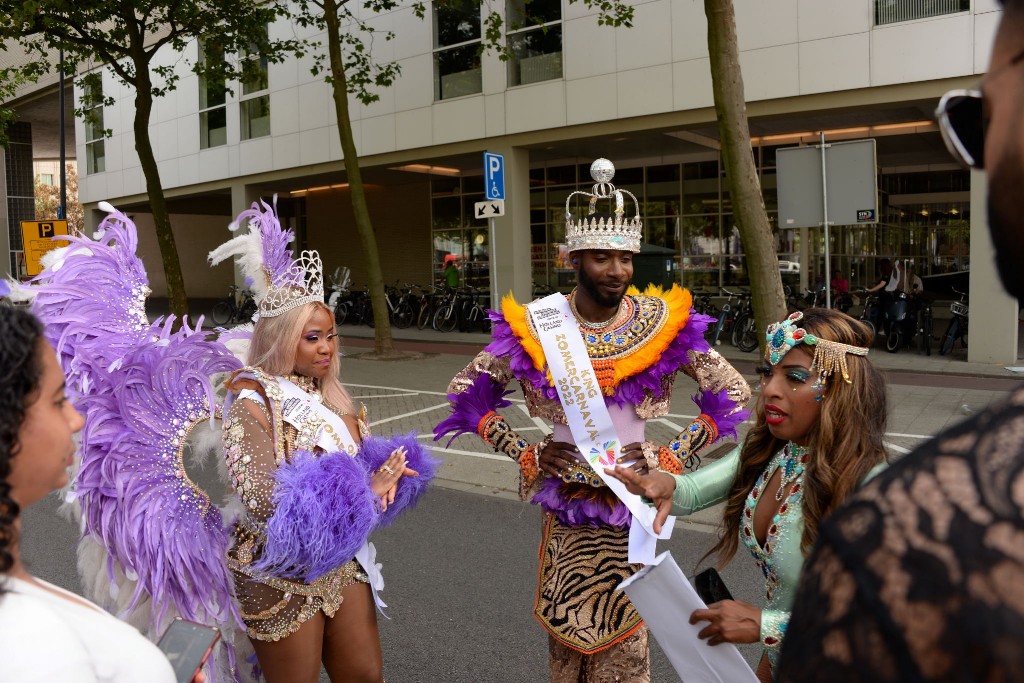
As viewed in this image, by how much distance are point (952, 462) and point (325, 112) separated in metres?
20.1

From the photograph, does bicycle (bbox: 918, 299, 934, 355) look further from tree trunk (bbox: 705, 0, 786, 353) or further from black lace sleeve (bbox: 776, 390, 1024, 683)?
black lace sleeve (bbox: 776, 390, 1024, 683)

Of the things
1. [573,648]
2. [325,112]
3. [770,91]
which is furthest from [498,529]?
[325,112]

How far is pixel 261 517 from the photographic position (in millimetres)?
2621

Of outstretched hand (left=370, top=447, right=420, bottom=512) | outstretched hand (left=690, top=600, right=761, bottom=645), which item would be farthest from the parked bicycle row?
outstretched hand (left=690, top=600, right=761, bottom=645)

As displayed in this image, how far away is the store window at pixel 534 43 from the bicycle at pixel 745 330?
5.67 m

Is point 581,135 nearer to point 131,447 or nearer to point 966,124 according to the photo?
point 131,447

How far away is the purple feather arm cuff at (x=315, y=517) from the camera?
97.4 inches

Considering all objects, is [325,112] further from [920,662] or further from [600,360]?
[920,662]

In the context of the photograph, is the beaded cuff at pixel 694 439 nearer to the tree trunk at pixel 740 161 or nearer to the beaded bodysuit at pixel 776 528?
the beaded bodysuit at pixel 776 528

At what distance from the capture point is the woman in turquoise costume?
6.57ft

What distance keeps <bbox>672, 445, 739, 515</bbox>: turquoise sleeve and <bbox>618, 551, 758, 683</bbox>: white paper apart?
21.1 inches

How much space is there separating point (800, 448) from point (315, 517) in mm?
1409

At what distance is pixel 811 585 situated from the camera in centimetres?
74

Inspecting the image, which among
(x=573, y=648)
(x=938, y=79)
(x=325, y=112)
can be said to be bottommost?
(x=573, y=648)
